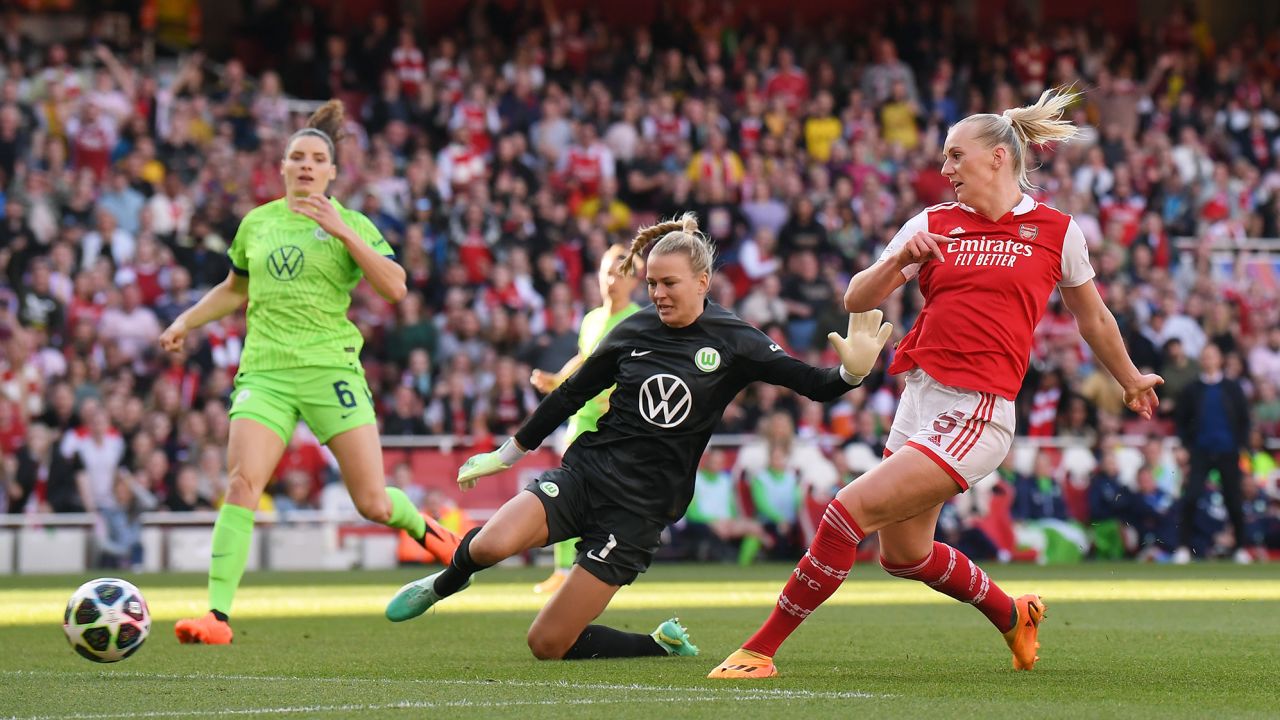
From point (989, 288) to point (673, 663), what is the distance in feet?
6.77

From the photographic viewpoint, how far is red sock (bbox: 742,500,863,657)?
7.01m

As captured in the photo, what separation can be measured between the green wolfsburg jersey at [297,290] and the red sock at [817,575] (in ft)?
9.78

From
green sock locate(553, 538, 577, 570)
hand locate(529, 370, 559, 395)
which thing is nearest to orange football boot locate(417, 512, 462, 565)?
hand locate(529, 370, 559, 395)

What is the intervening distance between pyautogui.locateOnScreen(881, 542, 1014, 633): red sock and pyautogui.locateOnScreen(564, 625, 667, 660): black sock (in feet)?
4.14

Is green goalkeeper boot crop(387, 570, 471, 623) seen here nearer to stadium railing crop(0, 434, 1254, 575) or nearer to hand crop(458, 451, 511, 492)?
hand crop(458, 451, 511, 492)

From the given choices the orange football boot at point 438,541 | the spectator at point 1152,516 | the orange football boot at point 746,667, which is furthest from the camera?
the spectator at point 1152,516

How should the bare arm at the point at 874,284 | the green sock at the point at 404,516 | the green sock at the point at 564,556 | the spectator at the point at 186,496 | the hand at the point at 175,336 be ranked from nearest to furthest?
1. the bare arm at the point at 874,284
2. the hand at the point at 175,336
3. the green sock at the point at 404,516
4. the green sock at the point at 564,556
5. the spectator at the point at 186,496

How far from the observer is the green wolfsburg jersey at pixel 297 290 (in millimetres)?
9344

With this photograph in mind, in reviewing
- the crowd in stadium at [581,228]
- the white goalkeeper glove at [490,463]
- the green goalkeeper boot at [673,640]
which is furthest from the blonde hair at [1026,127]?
the crowd in stadium at [581,228]

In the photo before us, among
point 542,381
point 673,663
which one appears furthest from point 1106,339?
point 542,381

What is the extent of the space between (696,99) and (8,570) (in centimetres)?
1069

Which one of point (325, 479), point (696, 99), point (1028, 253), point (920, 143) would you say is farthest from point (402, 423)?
point (1028, 253)

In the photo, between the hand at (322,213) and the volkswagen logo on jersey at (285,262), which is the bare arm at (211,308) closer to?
the volkswagen logo on jersey at (285,262)

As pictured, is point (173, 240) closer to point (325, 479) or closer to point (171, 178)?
point (171, 178)
